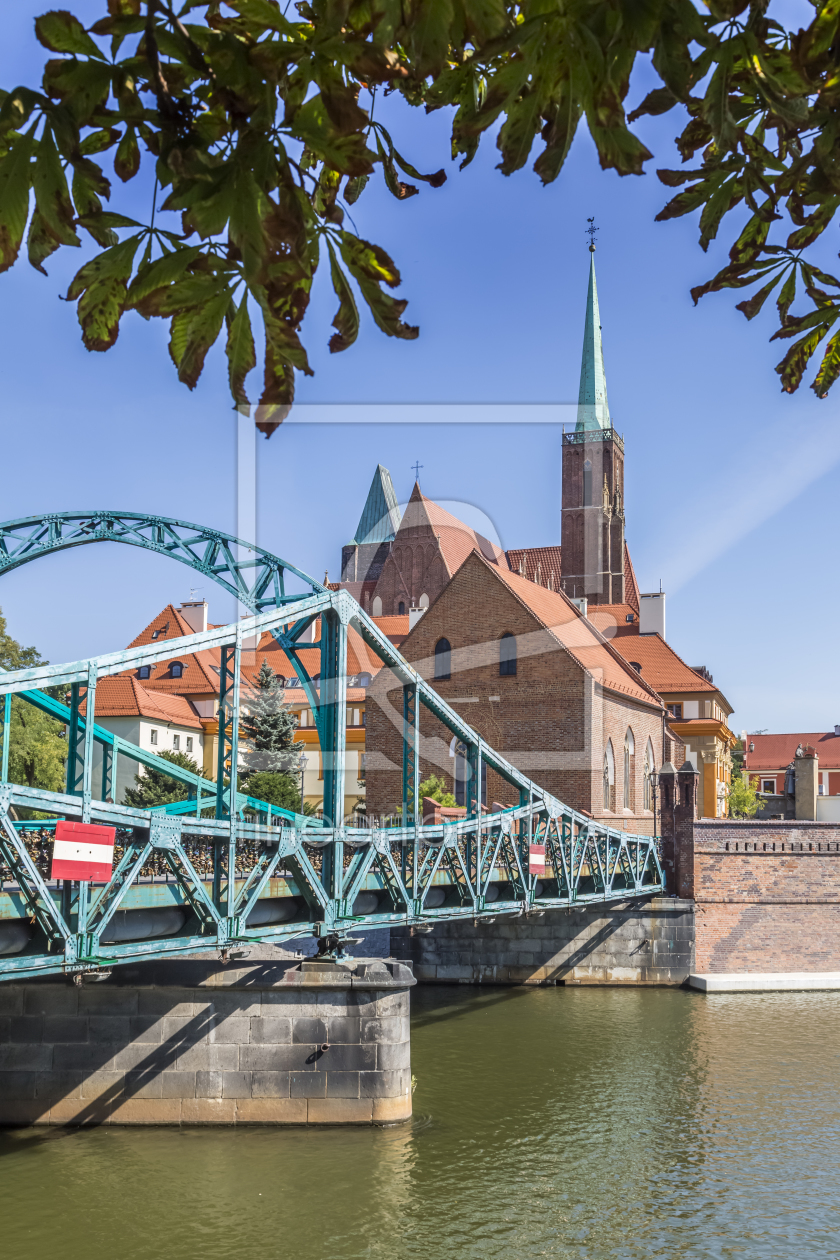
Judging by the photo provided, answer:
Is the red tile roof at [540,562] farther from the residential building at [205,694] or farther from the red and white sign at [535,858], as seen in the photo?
the red and white sign at [535,858]

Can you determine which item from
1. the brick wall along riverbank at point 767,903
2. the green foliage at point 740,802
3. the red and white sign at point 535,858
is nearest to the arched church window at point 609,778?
the brick wall along riverbank at point 767,903

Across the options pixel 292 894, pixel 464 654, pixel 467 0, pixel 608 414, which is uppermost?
pixel 608 414

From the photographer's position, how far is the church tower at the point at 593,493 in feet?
240

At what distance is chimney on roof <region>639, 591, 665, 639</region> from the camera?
59.4m

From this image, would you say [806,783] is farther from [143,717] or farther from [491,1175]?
[491,1175]

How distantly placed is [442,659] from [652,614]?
2086 cm

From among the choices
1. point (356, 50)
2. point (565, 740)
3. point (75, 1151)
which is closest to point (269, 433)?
point (356, 50)

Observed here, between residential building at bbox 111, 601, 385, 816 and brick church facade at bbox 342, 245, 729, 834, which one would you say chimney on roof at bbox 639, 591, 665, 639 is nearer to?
brick church facade at bbox 342, 245, 729, 834

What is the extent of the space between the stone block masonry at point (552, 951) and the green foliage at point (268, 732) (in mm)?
Result: 14522

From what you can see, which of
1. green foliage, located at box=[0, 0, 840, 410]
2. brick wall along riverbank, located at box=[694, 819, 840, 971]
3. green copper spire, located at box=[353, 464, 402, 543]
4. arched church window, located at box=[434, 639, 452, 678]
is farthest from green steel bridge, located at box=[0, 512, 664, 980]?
green copper spire, located at box=[353, 464, 402, 543]

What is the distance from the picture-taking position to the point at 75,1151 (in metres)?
→ 15.1

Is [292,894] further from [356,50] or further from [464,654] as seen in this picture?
[464,654]

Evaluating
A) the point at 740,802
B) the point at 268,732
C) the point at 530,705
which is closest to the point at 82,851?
the point at 530,705

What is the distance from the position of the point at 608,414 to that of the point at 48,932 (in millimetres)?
66581
